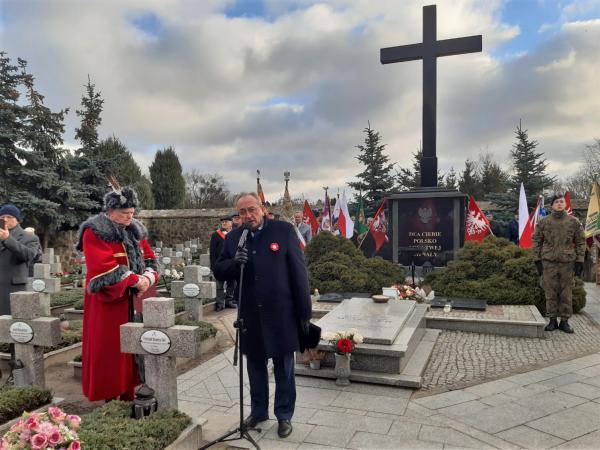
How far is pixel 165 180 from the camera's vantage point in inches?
1251

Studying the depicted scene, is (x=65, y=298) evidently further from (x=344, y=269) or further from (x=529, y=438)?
(x=529, y=438)

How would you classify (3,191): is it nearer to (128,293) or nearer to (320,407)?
(128,293)

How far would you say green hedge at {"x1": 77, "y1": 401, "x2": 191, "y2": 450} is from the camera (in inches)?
99.8

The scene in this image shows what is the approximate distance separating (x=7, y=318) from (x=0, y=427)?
0.97m

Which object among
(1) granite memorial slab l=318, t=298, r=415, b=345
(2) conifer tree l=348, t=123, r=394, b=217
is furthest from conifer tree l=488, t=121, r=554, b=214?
(1) granite memorial slab l=318, t=298, r=415, b=345

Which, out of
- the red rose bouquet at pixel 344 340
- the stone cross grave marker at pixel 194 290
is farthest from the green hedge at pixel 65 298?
the red rose bouquet at pixel 344 340

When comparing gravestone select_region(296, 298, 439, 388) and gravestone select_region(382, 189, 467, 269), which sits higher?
→ gravestone select_region(382, 189, 467, 269)

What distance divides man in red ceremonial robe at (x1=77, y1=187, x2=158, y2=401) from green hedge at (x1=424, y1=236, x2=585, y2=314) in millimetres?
6005

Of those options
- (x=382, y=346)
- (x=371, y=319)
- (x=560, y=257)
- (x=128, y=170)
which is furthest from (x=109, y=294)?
(x=128, y=170)

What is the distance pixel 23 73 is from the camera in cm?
1482

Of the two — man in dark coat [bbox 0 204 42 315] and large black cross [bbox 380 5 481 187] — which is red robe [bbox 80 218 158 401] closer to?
man in dark coat [bbox 0 204 42 315]

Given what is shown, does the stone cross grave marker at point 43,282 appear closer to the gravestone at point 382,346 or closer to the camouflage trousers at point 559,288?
the gravestone at point 382,346

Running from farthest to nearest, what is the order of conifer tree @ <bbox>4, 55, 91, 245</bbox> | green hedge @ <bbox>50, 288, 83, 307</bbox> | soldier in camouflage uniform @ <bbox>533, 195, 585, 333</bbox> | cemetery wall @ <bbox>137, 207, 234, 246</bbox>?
cemetery wall @ <bbox>137, 207, 234, 246</bbox>, conifer tree @ <bbox>4, 55, 91, 245</bbox>, green hedge @ <bbox>50, 288, 83, 307</bbox>, soldier in camouflage uniform @ <bbox>533, 195, 585, 333</bbox>

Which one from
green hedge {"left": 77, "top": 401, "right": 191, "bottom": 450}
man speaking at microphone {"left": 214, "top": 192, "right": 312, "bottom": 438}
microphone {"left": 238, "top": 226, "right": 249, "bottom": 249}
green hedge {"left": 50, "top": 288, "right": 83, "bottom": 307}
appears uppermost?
microphone {"left": 238, "top": 226, "right": 249, "bottom": 249}
